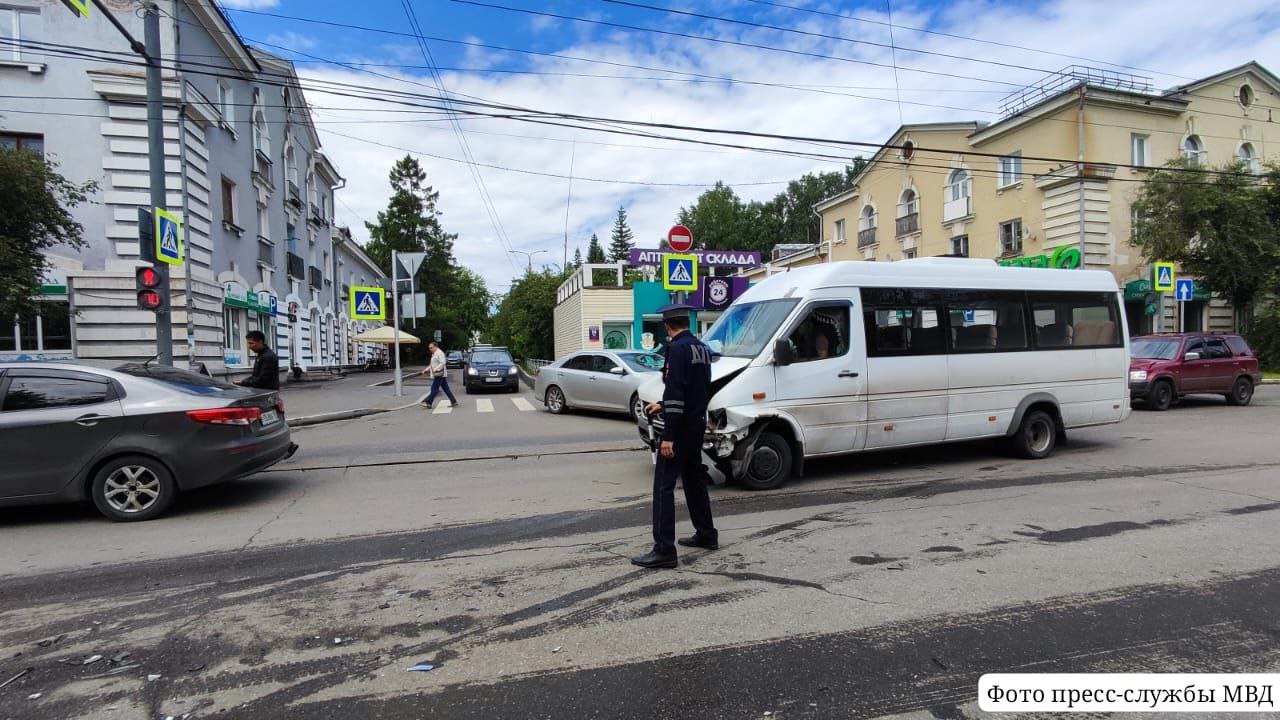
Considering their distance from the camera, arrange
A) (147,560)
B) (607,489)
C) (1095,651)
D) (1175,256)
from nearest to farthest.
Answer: (1095,651)
(147,560)
(607,489)
(1175,256)

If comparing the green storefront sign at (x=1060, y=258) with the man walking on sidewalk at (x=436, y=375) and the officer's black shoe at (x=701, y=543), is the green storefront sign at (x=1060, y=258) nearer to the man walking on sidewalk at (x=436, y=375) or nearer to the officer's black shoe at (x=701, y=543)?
the man walking on sidewalk at (x=436, y=375)

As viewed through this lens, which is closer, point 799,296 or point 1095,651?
point 1095,651

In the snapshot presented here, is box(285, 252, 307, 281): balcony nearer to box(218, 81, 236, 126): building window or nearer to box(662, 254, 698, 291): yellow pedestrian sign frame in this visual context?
box(218, 81, 236, 126): building window

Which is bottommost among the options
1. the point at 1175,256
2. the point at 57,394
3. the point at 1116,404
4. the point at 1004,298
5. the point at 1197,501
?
the point at 1197,501

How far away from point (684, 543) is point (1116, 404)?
7.65m

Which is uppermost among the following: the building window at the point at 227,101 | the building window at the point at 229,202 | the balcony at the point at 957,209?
the building window at the point at 227,101

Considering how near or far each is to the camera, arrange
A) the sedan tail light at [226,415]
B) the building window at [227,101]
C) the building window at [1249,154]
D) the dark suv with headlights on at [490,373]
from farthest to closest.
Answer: the building window at [1249,154], the dark suv with headlights on at [490,373], the building window at [227,101], the sedan tail light at [226,415]

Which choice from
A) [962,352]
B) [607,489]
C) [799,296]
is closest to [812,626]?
[607,489]

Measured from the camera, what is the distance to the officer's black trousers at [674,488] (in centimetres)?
442

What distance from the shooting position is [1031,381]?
8.34m

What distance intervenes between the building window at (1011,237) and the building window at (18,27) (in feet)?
110

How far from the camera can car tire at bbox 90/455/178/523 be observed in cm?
590

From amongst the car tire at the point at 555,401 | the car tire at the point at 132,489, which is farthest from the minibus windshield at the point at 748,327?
the car tire at the point at 555,401

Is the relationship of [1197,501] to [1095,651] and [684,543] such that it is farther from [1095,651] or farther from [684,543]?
[684,543]
